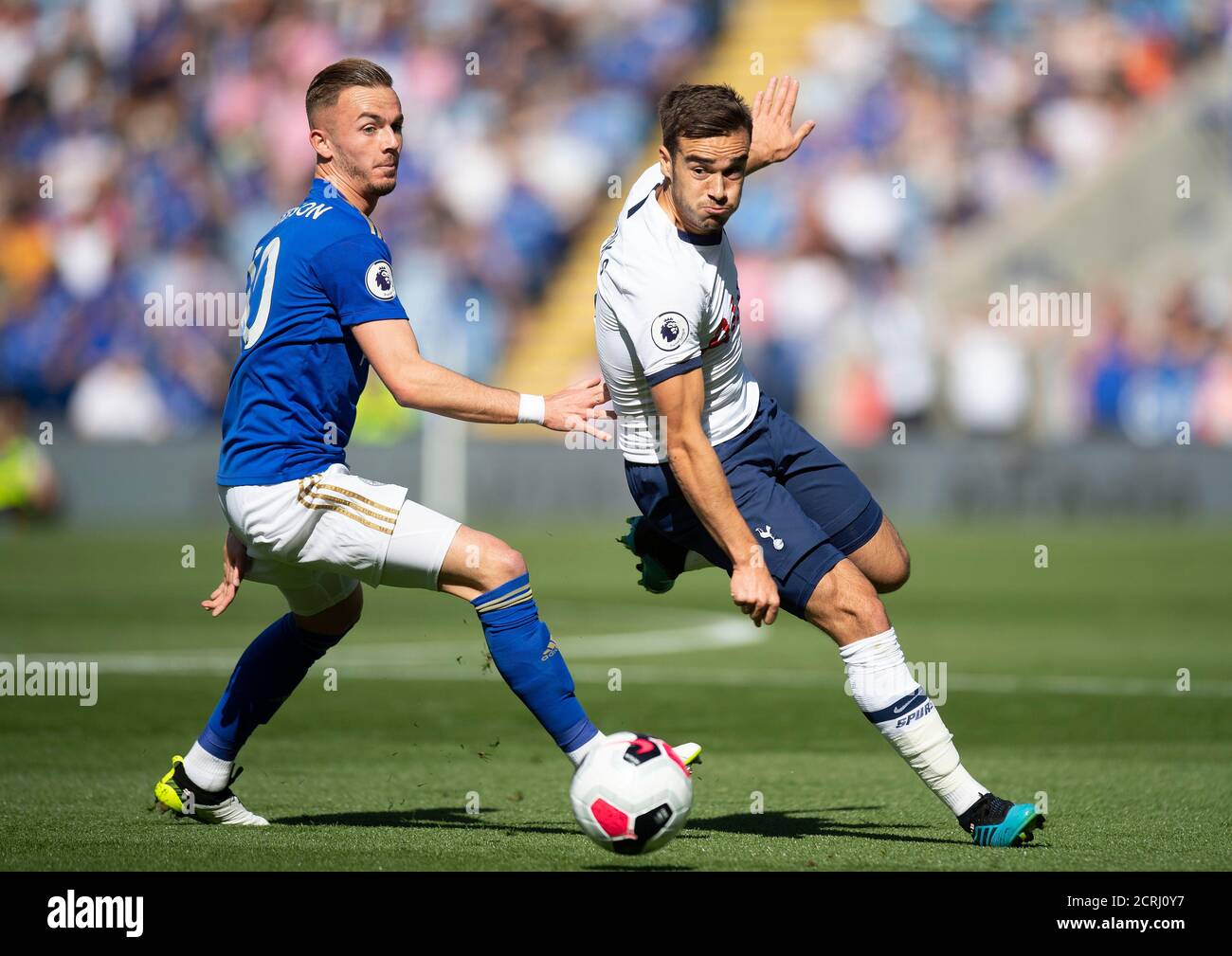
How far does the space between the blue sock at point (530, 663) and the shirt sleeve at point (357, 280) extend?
36.4 inches

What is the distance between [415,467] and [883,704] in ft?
59.9

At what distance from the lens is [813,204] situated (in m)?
25.9

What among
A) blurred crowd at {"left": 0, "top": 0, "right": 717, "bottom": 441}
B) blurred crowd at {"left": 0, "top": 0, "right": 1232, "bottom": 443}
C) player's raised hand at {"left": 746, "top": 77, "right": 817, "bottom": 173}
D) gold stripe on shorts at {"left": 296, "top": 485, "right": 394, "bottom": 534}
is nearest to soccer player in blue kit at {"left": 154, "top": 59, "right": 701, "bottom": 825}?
gold stripe on shorts at {"left": 296, "top": 485, "right": 394, "bottom": 534}

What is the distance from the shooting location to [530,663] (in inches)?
217

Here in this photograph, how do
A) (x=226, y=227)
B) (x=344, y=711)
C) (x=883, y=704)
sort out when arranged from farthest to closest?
(x=226, y=227) < (x=344, y=711) < (x=883, y=704)

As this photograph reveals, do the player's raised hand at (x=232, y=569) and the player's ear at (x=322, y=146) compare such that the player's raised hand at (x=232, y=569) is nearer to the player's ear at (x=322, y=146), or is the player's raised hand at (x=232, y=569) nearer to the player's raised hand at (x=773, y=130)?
the player's ear at (x=322, y=146)

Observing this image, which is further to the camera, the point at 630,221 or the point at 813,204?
the point at 813,204

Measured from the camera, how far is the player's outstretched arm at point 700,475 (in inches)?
218

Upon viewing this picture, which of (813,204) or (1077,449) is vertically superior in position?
(813,204)

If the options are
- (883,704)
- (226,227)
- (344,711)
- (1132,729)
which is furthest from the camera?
(226,227)

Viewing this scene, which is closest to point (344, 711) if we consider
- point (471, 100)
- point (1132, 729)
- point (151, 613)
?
point (1132, 729)

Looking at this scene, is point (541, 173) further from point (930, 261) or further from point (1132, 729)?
point (1132, 729)

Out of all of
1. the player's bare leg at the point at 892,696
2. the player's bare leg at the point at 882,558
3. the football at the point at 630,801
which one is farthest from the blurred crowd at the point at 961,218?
→ the football at the point at 630,801

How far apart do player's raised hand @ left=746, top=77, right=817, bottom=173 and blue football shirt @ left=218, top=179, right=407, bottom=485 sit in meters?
1.48
